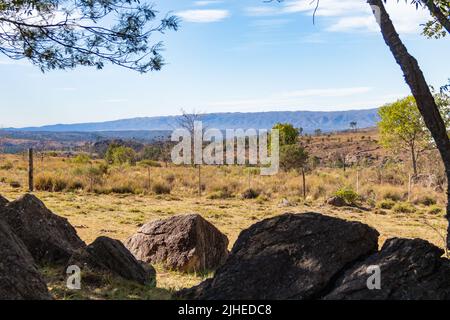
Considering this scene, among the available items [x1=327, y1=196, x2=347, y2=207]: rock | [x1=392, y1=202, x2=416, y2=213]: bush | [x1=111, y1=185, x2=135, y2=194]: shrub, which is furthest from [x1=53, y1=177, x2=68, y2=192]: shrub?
[x1=392, y1=202, x2=416, y2=213]: bush

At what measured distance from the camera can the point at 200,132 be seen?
36.9 m

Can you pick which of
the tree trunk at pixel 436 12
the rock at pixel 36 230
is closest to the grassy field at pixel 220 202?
the rock at pixel 36 230

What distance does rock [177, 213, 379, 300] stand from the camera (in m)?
4.97

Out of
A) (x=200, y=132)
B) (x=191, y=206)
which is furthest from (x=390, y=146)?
(x=191, y=206)

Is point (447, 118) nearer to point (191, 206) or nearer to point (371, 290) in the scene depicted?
point (191, 206)

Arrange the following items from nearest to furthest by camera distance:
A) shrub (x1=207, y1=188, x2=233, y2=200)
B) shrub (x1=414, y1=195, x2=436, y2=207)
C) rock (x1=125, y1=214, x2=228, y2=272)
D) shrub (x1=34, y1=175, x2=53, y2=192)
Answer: rock (x1=125, y1=214, x2=228, y2=272), shrub (x1=414, y1=195, x2=436, y2=207), shrub (x1=34, y1=175, x2=53, y2=192), shrub (x1=207, y1=188, x2=233, y2=200)

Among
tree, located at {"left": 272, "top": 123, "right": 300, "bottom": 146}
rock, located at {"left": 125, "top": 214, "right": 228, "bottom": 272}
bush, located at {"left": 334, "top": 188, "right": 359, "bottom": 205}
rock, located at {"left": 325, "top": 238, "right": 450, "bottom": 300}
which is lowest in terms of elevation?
bush, located at {"left": 334, "top": 188, "right": 359, "bottom": 205}

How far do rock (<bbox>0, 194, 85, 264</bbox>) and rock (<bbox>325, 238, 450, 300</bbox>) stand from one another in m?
4.24

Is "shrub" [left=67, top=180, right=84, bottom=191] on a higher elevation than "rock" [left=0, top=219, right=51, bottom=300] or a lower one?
lower

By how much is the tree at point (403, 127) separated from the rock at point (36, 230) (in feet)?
96.0

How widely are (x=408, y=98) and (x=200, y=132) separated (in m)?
14.0

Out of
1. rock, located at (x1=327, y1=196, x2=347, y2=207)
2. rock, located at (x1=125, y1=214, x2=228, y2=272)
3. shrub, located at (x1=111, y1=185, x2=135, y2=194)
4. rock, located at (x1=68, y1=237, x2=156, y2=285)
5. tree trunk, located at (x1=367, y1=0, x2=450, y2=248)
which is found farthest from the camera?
shrub, located at (x1=111, y1=185, x2=135, y2=194)

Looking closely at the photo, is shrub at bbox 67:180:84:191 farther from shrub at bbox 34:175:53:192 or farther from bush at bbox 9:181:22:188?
bush at bbox 9:181:22:188
